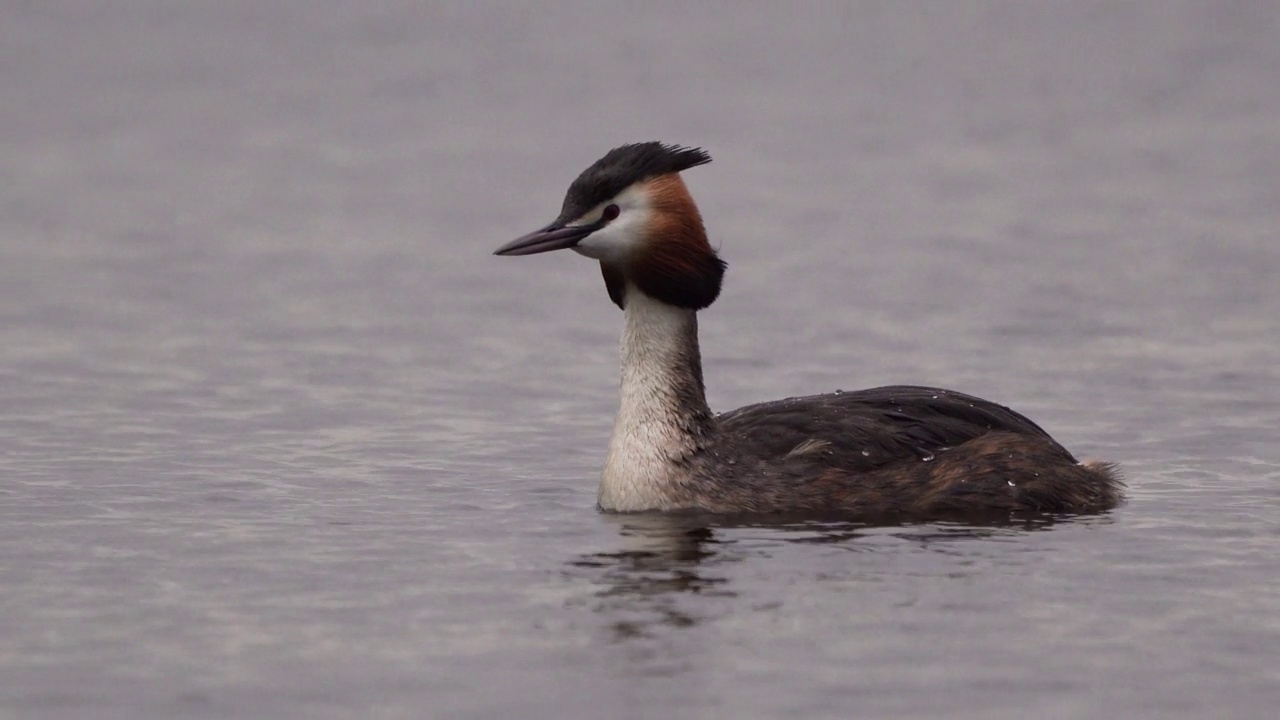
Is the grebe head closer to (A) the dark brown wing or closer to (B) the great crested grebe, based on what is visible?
(B) the great crested grebe

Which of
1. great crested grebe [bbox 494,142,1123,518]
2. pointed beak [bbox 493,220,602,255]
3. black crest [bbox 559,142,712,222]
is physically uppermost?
black crest [bbox 559,142,712,222]

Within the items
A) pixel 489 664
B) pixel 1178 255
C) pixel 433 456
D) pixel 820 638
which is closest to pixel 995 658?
pixel 820 638

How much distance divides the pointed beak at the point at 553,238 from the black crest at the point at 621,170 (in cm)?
7

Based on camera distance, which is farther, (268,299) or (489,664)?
(268,299)

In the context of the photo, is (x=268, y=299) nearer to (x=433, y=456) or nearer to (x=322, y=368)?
(x=322, y=368)

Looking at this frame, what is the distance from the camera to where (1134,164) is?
2672 centimetres

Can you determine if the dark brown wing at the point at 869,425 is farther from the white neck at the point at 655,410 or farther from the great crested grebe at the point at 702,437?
the white neck at the point at 655,410

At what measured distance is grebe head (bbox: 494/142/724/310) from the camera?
12.8 metres

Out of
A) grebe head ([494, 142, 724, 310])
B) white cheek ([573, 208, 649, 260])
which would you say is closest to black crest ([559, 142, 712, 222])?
grebe head ([494, 142, 724, 310])

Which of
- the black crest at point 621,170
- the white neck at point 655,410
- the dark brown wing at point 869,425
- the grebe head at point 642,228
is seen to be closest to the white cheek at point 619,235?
the grebe head at point 642,228

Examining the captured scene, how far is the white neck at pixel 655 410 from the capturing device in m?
12.9

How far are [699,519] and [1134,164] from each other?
15.0 metres

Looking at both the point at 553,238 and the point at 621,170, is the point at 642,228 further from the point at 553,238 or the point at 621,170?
the point at 553,238

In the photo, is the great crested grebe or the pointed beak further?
the great crested grebe
